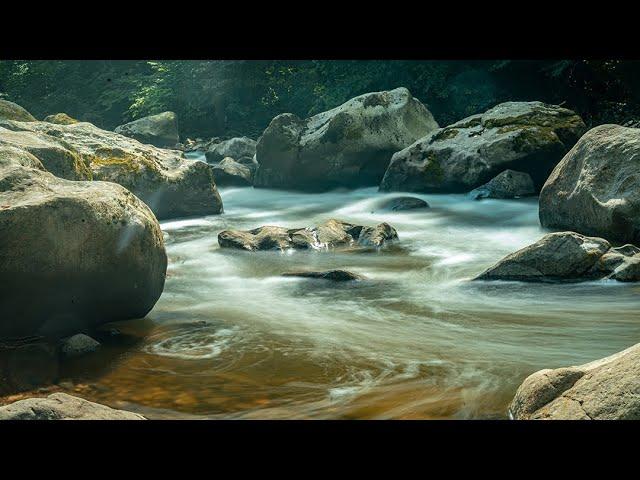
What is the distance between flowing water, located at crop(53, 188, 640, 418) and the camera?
443cm

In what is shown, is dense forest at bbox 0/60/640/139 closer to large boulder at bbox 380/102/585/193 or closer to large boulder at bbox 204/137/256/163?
large boulder at bbox 380/102/585/193

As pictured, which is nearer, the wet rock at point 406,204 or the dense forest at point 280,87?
the wet rock at point 406,204

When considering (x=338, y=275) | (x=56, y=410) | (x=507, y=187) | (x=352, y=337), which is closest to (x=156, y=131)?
(x=507, y=187)

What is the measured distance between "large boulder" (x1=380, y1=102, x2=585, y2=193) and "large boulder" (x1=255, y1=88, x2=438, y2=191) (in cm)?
157

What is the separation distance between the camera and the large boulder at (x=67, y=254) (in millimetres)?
5469

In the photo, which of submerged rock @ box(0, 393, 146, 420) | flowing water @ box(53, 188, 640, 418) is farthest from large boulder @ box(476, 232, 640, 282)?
submerged rock @ box(0, 393, 146, 420)

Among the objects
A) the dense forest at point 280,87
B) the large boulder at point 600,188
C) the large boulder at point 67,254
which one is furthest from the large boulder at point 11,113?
the dense forest at point 280,87

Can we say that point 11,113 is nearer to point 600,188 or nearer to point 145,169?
point 145,169

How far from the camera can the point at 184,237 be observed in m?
11.6

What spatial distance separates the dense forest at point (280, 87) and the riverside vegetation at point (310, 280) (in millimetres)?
3046

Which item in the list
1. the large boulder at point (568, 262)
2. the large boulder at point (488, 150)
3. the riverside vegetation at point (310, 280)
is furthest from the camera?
the large boulder at point (488, 150)

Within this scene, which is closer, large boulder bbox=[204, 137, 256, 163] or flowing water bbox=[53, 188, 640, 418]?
flowing water bbox=[53, 188, 640, 418]

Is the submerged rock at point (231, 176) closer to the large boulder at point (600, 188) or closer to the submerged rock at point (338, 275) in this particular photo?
the large boulder at point (600, 188)
